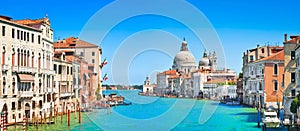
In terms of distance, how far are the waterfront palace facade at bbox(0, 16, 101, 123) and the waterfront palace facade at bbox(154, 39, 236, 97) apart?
1426 inches

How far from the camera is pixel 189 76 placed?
7181 cm

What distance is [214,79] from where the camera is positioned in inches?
2478

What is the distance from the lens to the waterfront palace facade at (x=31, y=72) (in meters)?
19.4

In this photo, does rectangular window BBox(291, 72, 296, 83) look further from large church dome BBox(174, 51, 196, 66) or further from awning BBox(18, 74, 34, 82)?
large church dome BBox(174, 51, 196, 66)

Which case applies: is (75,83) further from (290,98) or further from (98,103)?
(290,98)

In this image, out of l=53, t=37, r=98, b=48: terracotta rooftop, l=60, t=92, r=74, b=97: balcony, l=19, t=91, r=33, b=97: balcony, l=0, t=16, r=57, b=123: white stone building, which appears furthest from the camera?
l=53, t=37, r=98, b=48: terracotta rooftop

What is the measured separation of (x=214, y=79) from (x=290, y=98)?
42.8 meters

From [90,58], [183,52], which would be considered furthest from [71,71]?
[183,52]

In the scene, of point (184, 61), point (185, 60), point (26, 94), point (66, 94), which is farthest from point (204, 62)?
point (26, 94)

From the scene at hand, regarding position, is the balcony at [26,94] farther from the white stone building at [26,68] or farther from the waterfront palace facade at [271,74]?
the waterfront palace facade at [271,74]

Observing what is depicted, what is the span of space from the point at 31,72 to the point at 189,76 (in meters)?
51.6

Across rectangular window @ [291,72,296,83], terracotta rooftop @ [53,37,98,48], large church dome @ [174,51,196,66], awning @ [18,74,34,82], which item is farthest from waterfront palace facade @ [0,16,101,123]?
large church dome @ [174,51,196,66]

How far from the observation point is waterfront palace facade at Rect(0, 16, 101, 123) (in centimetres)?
1942

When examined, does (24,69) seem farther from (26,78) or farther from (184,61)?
(184,61)
